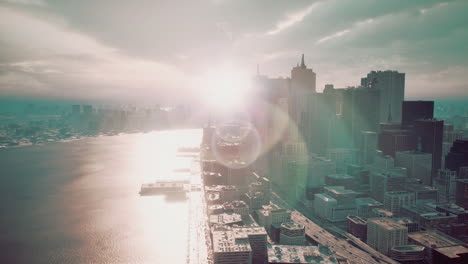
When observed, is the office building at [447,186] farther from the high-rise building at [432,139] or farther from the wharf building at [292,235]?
the wharf building at [292,235]

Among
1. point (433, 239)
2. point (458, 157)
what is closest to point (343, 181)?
point (433, 239)

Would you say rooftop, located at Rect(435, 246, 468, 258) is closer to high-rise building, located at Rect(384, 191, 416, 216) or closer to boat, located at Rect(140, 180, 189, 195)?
high-rise building, located at Rect(384, 191, 416, 216)

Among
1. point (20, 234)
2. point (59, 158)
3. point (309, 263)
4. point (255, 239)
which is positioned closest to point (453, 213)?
point (309, 263)

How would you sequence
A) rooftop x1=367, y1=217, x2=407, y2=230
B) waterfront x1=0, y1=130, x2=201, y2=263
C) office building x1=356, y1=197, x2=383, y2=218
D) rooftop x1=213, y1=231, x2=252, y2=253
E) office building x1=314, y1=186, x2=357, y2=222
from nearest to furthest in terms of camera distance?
1. rooftop x1=213, y1=231, x2=252, y2=253
2. waterfront x1=0, y1=130, x2=201, y2=263
3. rooftop x1=367, y1=217, x2=407, y2=230
4. office building x1=314, y1=186, x2=357, y2=222
5. office building x1=356, y1=197, x2=383, y2=218

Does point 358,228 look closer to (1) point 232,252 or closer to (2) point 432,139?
(1) point 232,252

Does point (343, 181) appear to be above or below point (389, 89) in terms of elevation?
below

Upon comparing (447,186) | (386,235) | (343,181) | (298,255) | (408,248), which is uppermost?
(343,181)

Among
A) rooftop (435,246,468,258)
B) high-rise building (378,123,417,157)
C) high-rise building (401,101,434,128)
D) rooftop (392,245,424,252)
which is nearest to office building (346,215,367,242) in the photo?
rooftop (392,245,424,252)
